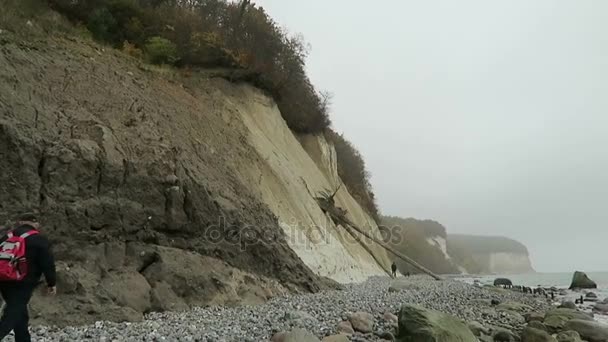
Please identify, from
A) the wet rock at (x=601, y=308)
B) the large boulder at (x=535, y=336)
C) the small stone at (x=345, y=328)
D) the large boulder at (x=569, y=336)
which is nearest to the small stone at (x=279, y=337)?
the small stone at (x=345, y=328)

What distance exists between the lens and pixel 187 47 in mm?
19156

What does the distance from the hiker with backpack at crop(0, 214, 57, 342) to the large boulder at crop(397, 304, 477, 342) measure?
5.51 m

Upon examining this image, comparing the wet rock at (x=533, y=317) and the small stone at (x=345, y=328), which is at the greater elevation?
the wet rock at (x=533, y=317)

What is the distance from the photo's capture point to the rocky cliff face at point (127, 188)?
8.31 metres

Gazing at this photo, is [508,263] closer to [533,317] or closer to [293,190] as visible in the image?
[293,190]

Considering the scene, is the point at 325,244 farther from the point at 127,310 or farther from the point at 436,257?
the point at 436,257

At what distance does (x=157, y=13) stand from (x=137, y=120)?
985cm

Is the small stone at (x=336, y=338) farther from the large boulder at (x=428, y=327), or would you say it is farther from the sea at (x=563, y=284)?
the sea at (x=563, y=284)

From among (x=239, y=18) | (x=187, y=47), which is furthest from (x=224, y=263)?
(x=239, y=18)

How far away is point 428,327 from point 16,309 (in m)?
6.03

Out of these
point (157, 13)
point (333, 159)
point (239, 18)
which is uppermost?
point (239, 18)

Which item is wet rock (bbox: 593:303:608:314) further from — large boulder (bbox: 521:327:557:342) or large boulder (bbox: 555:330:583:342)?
large boulder (bbox: 521:327:557:342)

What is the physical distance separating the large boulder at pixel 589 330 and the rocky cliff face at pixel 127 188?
7.07 m

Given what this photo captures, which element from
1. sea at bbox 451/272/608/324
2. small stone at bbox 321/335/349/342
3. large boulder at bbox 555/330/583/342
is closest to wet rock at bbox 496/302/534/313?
sea at bbox 451/272/608/324
